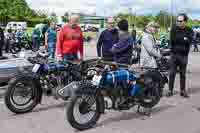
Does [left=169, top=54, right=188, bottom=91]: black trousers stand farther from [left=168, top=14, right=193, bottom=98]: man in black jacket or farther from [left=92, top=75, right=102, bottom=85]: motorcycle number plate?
[left=92, top=75, right=102, bottom=85]: motorcycle number plate

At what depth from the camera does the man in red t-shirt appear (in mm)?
8930

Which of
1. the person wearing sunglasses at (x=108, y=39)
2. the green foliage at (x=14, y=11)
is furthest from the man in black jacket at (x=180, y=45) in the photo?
the green foliage at (x=14, y=11)

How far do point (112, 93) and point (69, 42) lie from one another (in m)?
2.18

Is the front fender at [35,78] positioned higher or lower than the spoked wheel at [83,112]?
higher

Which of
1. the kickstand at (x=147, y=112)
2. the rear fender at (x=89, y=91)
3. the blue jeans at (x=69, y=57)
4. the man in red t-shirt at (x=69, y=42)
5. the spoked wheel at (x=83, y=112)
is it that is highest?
the man in red t-shirt at (x=69, y=42)

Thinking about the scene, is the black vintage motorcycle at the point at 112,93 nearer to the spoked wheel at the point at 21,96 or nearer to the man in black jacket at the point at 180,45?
the spoked wheel at the point at 21,96

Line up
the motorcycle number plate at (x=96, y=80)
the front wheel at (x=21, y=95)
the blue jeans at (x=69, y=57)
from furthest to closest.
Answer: the blue jeans at (x=69, y=57) → the front wheel at (x=21, y=95) → the motorcycle number plate at (x=96, y=80)

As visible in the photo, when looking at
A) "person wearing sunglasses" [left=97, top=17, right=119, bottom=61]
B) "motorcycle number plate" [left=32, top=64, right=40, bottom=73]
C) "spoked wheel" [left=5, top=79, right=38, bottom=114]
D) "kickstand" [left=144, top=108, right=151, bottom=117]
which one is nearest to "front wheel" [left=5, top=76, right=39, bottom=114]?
"spoked wheel" [left=5, top=79, right=38, bottom=114]

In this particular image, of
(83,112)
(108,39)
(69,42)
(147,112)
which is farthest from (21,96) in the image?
(108,39)

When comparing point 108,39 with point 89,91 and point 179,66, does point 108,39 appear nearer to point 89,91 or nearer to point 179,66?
point 179,66

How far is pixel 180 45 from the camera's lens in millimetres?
9727

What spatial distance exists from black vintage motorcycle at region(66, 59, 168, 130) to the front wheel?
111 cm

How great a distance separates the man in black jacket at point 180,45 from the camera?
31.5 ft

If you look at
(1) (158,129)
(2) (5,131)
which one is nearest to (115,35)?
(1) (158,129)
